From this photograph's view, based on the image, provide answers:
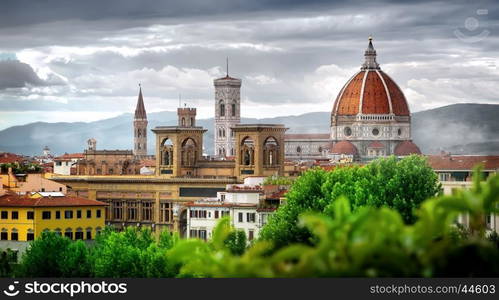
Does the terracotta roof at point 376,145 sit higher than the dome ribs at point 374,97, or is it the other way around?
the dome ribs at point 374,97

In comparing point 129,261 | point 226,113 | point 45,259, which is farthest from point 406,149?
point 129,261

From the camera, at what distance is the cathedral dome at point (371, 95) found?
173750mm

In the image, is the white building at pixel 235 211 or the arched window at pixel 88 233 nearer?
the arched window at pixel 88 233

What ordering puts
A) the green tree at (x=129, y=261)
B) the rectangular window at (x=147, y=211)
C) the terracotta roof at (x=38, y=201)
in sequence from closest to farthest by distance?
the green tree at (x=129, y=261) → the terracotta roof at (x=38, y=201) → the rectangular window at (x=147, y=211)

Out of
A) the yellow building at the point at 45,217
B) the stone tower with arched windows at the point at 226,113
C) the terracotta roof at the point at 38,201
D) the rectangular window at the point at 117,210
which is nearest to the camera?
the yellow building at the point at 45,217

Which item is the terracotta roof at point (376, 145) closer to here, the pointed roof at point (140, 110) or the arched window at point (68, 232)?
the pointed roof at point (140, 110)

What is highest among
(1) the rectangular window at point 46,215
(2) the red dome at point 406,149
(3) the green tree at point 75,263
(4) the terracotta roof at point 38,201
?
(2) the red dome at point 406,149

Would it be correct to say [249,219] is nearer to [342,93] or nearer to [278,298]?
[278,298]

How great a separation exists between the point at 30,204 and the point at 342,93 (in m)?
114

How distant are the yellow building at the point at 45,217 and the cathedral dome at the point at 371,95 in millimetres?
105469

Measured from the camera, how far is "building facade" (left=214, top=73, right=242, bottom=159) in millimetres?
190500

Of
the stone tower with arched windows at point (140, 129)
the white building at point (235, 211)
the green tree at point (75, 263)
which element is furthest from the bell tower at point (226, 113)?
the green tree at point (75, 263)

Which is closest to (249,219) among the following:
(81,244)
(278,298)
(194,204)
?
(194,204)

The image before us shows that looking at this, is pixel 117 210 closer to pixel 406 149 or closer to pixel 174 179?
pixel 174 179
